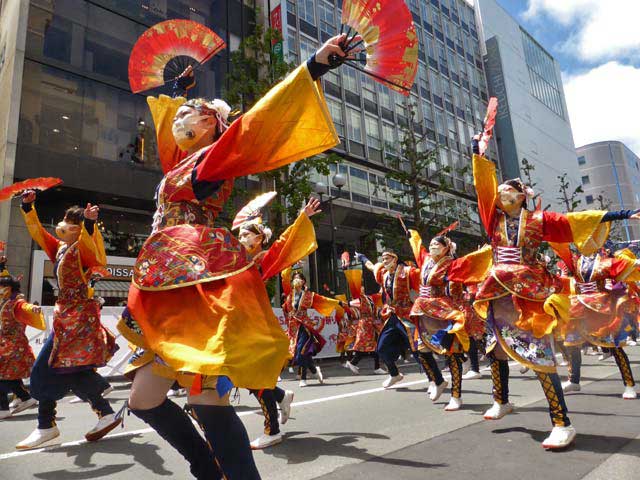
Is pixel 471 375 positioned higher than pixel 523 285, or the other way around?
pixel 523 285

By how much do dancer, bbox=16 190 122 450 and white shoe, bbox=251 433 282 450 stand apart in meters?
1.13

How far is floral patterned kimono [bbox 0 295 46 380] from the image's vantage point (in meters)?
5.73

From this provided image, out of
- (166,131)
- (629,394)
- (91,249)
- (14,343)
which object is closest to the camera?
(166,131)

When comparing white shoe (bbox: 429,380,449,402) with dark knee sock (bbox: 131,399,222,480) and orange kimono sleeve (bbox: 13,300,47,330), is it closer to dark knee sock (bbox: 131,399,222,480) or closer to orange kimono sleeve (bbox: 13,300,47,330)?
dark knee sock (bbox: 131,399,222,480)

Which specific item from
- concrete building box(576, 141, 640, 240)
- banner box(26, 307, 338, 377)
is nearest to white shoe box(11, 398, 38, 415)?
banner box(26, 307, 338, 377)

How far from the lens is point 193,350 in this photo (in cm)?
180

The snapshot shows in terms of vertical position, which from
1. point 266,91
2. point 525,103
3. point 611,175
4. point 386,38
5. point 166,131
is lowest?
point 166,131

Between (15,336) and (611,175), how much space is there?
73941mm

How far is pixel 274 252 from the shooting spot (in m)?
3.28

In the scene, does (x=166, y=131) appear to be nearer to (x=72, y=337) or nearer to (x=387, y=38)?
(x=387, y=38)

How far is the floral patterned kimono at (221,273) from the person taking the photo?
1.78 metres

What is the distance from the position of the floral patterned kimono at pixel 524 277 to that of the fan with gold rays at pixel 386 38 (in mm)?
1796

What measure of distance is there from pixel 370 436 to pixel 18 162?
1352cm

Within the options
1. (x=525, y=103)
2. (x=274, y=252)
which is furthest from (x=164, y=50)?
(x=525, y=103)
